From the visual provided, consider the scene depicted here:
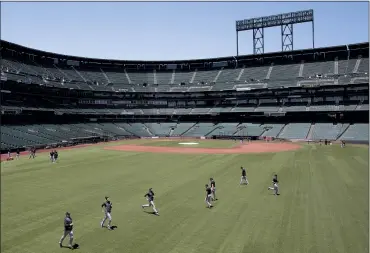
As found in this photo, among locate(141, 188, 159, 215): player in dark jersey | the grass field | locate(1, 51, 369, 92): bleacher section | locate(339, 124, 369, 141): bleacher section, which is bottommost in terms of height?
the grass field

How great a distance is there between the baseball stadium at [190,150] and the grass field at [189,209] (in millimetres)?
121

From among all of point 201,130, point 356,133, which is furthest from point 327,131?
point 201,130

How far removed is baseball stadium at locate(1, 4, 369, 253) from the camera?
54.9 feet

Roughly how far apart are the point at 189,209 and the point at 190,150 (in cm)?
3670

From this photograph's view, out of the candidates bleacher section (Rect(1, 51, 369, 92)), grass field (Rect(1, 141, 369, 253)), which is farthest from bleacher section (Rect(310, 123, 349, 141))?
grass field (Rect(1, 141, 369, 253))

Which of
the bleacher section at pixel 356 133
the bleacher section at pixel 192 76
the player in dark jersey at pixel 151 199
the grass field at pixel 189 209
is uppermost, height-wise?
the bleacher section at pixel 192 76

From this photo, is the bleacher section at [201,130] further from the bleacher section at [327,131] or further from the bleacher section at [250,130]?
the bleacher section at [327,131]

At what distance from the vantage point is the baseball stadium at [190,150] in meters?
16.7

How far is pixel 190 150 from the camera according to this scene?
57.5 meters

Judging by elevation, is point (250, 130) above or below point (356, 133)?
above

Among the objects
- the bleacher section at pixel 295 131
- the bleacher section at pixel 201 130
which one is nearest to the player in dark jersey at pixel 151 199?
the bleacher section at pixel 295 131

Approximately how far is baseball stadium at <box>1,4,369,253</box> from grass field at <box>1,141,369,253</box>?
0.40 ft

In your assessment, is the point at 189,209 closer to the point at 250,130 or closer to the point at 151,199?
the point at 151,199

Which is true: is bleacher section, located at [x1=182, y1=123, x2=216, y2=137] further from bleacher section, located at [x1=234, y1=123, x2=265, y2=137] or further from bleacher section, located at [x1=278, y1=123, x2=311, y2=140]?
bleacher section, located at [x1=278, y1=123, x2=311, y2=140]
